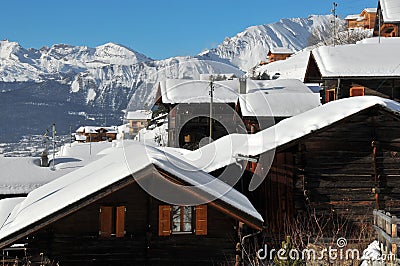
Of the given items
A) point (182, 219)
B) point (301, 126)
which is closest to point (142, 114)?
point (301, 126)

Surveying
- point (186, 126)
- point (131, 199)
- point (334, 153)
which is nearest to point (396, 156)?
point (334, 153)

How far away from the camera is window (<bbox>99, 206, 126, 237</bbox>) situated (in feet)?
37.0

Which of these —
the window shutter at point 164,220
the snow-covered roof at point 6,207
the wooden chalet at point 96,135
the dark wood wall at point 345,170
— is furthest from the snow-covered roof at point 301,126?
the wooden chalet at point 96,135

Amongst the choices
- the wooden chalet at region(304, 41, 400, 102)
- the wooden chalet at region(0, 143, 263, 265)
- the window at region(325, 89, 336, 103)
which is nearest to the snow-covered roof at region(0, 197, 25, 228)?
the wooden chalet at region(0, 143, 263, 265)

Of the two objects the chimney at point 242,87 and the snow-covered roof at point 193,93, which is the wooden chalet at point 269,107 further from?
the chimney at point 242,87

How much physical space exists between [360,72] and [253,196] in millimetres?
8109

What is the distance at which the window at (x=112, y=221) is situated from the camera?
11281 millimetres

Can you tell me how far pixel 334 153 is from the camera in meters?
14.5

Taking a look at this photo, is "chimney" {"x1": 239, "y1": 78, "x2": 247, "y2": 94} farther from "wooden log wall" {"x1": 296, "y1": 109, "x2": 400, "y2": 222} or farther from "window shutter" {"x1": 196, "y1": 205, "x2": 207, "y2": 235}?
"window shutter" {"x1": 196, "y1": 205, "x2": 207, "y2": 235}

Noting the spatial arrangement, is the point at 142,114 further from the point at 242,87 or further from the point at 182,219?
the point at 182,219

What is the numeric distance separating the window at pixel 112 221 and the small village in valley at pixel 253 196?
2 cm

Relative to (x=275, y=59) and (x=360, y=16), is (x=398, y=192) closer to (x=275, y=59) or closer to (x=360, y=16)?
(x=360, y=16)

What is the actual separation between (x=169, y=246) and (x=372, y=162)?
693 cm

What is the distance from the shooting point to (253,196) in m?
15.5
